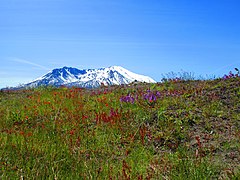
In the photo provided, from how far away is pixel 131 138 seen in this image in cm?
615

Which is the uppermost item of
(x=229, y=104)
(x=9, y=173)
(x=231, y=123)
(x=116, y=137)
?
(x=229, y=104)

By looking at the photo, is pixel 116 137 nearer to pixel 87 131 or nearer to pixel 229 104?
pixel 87 131

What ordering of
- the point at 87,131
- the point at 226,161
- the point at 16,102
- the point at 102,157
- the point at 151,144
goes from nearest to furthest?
the point at 226,161 → the point at 102,157 → the point at 151,144 → the point at 87,131 → the point at 16,102

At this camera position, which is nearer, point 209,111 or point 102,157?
point 102,157

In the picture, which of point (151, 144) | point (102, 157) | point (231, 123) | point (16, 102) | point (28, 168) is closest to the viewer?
point (28, 168)

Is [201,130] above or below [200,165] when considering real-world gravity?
above

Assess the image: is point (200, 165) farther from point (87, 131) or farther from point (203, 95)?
point (203, 95)

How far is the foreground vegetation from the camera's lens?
4324mm

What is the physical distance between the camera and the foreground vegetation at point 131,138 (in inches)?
170

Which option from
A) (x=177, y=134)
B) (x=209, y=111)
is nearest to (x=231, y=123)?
(x=209, y=111)

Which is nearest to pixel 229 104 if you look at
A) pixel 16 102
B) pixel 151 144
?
pixel 151 144

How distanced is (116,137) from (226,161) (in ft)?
8.00

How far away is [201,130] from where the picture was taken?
6.30 m

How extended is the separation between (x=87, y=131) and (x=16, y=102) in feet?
17.5
